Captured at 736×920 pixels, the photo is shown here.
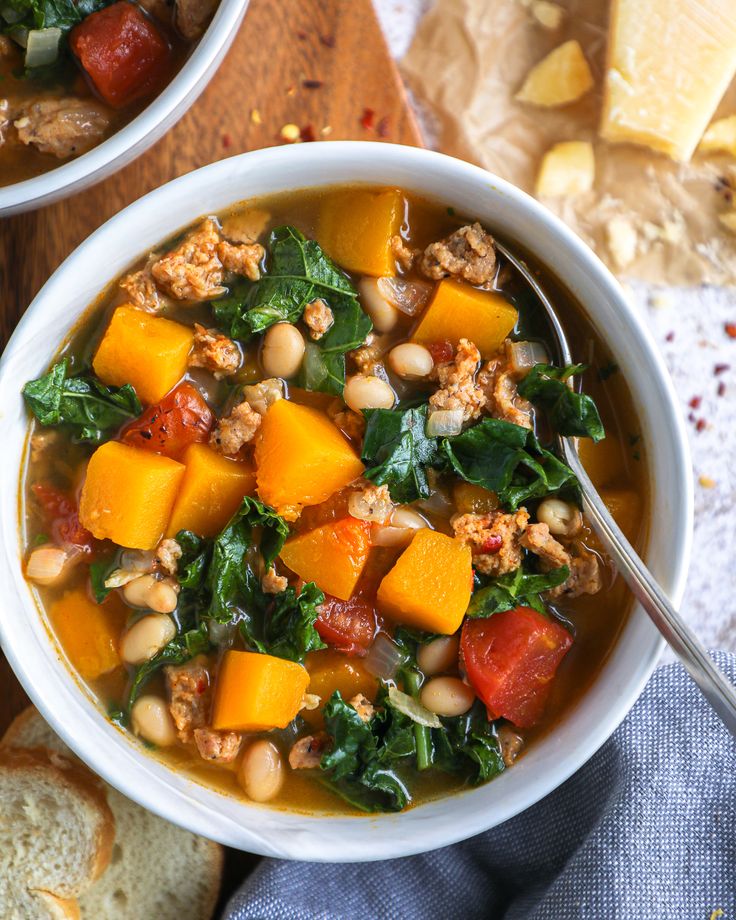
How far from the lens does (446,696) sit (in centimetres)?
310

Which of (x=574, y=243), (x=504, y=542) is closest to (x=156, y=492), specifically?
(x=504, y=542)

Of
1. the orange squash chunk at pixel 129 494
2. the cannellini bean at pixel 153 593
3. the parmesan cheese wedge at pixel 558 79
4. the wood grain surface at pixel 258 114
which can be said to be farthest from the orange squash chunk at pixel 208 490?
the parmesan cheese wedge at pixel 558 79

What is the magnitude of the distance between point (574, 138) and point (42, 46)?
200cm

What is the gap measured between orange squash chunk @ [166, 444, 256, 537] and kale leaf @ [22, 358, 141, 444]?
26cm

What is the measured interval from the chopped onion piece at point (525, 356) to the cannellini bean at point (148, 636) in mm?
1314

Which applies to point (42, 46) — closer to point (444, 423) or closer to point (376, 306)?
point (376, 306)

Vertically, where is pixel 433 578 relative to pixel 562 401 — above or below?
below

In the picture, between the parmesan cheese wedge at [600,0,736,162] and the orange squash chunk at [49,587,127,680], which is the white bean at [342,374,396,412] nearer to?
the orange squash chunk at [49,587,127,680]

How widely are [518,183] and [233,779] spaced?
243 cm

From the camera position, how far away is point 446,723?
319cm

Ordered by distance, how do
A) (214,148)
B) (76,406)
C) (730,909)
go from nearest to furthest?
(76,406) < (730,909) < (214,148)

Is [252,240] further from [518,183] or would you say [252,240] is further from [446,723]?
[446,723]

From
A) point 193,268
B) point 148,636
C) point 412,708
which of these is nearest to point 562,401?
point 412,708

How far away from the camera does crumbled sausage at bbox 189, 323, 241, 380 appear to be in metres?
3.06
